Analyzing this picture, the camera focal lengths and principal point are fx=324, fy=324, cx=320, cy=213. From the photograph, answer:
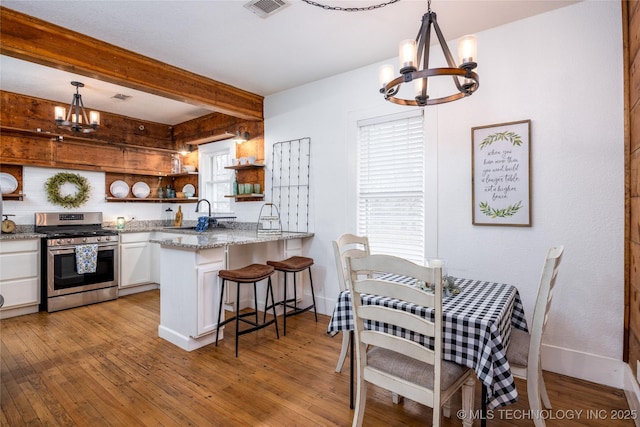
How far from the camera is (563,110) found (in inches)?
95.6

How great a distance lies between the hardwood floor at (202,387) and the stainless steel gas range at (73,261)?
2.44 ft

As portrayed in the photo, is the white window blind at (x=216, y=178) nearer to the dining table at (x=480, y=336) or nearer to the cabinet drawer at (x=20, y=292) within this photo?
the cabinet drawer at (x=20, y=292)

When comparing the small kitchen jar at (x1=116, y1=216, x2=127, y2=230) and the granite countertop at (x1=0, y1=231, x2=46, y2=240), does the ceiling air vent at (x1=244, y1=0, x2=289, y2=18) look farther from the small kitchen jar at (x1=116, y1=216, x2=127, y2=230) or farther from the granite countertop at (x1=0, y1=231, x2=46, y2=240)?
the small kitchen jar at (x1=116, y1=216, x2=127, y2=230)

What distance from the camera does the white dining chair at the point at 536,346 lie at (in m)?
1.61

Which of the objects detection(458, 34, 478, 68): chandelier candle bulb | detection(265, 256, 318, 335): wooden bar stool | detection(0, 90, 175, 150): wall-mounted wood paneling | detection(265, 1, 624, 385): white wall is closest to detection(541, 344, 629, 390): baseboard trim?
detection(265, 1, 624, 385): white wall

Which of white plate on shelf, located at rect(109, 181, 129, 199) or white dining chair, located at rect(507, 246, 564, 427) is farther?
white plate on shelf, located at rect(109, 181, 129, 199)

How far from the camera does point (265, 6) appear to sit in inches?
93.8

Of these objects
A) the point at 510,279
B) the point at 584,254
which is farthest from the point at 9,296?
the point at 584,254

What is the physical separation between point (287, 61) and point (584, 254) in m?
3.07

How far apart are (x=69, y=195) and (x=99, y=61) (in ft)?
8.50

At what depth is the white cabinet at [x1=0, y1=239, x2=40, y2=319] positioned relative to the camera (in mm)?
3617

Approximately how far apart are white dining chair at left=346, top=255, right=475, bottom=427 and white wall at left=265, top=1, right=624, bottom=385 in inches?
51.7

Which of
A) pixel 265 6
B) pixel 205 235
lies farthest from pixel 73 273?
pixel 265 6

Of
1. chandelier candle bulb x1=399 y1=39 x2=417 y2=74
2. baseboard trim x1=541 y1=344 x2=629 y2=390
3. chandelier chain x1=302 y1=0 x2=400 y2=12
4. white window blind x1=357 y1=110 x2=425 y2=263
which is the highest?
chandelier chain x1=302 y1=0 x2=400 y2=12
